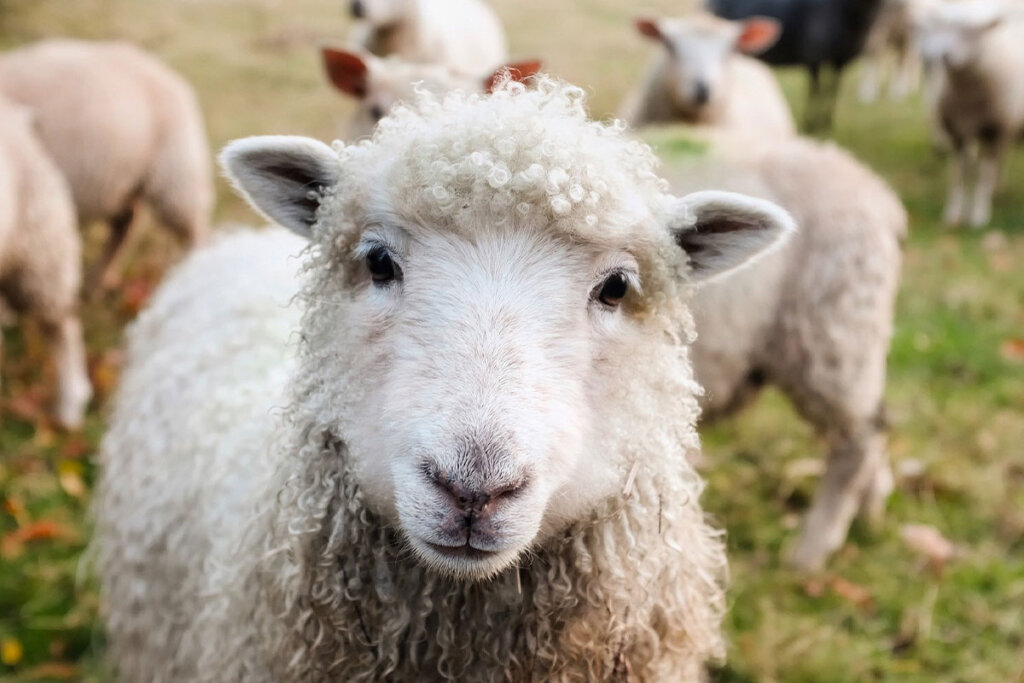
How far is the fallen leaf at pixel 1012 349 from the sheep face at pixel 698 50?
8.00 ft

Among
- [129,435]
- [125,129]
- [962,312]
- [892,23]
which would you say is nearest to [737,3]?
[892,23]

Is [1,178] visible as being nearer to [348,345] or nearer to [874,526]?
[348,345]

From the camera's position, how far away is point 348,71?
453 cm

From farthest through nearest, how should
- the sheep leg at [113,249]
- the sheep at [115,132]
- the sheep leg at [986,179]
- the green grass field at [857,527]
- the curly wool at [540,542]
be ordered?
the sheep leg at [986,179]
the sheep leg at [113,249]
the sheep at [115,132]
the green grass field at [857,527]
the curly wool at [540,542]

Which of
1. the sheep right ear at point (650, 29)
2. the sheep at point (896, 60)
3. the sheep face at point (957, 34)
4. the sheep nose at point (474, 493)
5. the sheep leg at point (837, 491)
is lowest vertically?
the sheep at point (896, 60)

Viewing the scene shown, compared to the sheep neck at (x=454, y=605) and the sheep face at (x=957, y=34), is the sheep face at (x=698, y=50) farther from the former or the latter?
the sheep neck at (x=454, y=605)

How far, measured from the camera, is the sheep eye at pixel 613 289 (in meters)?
1.69

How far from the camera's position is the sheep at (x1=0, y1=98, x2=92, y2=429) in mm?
4020

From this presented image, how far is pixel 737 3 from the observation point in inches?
435

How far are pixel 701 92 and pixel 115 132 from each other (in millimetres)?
3686

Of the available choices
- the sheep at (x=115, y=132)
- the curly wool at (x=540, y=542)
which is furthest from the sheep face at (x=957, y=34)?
the curly wool at (x=540, y=542)

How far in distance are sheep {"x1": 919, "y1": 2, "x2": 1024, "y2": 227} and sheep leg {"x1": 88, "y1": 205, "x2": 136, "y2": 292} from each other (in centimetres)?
675

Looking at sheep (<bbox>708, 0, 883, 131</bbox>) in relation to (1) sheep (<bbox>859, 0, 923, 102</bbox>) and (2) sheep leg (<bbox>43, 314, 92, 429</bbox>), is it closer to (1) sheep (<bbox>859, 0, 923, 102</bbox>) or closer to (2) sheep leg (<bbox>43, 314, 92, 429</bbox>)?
(1) sheep (<bbox>859, 0, 923, 102</bbox>)

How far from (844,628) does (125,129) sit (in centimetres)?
461
